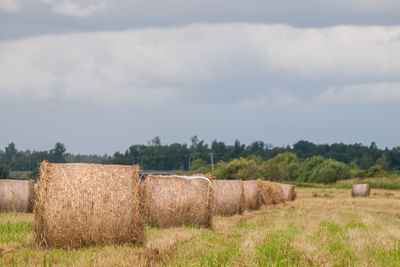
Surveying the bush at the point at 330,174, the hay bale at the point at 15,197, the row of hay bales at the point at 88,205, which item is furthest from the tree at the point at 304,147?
the row of hay bales at the point at 88,205

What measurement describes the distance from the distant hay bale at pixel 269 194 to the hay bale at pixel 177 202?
34.8ft

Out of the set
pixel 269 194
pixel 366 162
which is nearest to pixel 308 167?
pixel 366 162

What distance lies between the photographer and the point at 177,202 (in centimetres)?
1399

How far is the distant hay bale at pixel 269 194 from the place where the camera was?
81.7 feet

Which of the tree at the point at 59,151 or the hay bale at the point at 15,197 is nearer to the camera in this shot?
the hay bale at the point at 15,197

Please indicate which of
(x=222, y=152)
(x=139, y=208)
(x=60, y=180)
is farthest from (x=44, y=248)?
(x=222, y=152)

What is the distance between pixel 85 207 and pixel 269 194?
17767 millimetres

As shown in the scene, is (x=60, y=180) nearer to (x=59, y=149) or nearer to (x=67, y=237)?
(x=67, y=237)

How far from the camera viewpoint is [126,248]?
31.0 feet

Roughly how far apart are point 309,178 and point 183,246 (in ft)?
285

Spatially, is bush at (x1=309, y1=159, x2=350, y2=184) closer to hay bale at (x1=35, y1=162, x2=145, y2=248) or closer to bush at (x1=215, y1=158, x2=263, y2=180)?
bush at (x1=215, y1=158, x2=263, y2=180)

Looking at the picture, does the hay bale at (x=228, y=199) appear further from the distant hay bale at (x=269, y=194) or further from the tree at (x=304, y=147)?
the tree at (x=304, y=147)

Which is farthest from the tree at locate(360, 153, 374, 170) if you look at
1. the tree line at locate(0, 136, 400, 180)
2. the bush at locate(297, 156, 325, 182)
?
the bush at locate(297, 156, 325, 182)

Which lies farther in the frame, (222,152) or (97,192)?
(222,152)
